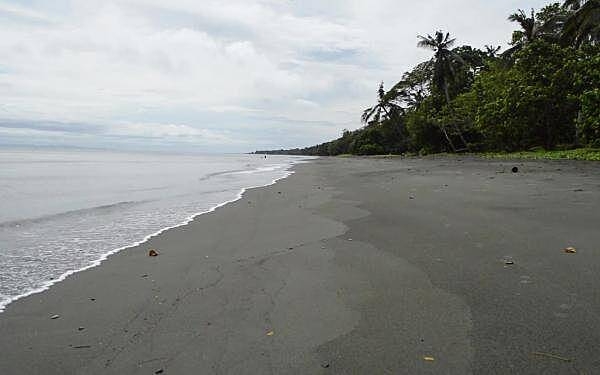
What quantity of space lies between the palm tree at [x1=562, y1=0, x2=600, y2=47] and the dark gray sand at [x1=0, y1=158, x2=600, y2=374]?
71.6 feet

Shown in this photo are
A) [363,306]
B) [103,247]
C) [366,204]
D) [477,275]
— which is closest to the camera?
[363,306]

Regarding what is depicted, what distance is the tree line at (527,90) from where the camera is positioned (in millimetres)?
22375

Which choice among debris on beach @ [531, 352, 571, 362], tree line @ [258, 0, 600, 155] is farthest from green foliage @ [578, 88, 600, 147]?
debris on beach @ [531, 352, 571, 362]

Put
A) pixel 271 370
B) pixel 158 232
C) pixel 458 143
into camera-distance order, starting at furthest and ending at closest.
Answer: pixel 458 143 → pixel 158 232 → pixel 271 370

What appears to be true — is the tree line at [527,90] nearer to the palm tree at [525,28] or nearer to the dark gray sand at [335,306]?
the palm tree at [525,28]

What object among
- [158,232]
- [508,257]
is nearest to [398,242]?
[508,257]

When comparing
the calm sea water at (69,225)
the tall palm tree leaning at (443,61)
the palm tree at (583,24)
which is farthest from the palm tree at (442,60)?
the calm sea water at (69,225)

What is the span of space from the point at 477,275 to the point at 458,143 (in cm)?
4100

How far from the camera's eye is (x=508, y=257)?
4125mm

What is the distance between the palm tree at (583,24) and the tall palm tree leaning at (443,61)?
441 inches

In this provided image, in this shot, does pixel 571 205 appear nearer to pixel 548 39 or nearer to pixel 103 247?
pixel 103 247

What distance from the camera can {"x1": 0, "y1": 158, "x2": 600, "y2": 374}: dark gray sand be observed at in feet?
7.79

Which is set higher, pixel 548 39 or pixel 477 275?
pixel 548 39

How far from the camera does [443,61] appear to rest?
38.2 metres
